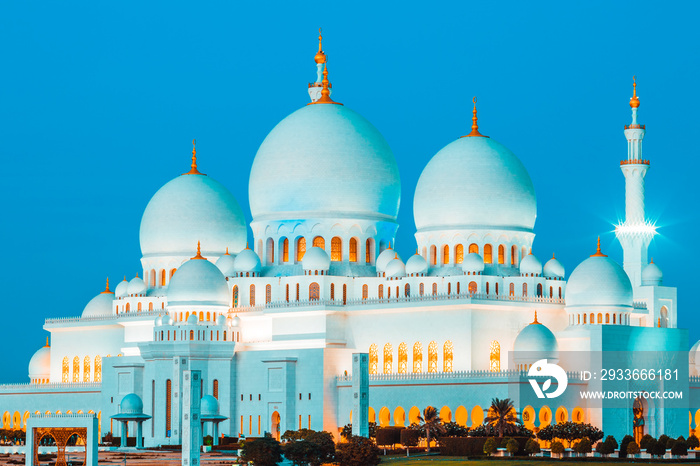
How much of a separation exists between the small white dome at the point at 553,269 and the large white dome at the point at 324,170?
30.9 ft

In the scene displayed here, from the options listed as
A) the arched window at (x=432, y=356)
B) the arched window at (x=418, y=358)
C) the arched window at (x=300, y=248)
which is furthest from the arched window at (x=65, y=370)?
the arched window at (x=432, y=356)

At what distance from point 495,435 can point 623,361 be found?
981cm

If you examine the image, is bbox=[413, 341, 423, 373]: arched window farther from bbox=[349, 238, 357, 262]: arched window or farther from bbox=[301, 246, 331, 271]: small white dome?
bbox=[349, 238, 357, 262]: arched window

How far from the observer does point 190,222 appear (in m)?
83.4

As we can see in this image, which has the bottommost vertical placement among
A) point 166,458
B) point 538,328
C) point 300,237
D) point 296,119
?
point 166,458

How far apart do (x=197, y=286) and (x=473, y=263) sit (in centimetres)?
1439

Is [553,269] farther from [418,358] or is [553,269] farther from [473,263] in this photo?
[418,358]

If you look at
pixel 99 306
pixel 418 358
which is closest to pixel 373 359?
pixel 418 358

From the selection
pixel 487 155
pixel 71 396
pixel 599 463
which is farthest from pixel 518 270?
pixel 71 396

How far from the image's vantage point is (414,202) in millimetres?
78250

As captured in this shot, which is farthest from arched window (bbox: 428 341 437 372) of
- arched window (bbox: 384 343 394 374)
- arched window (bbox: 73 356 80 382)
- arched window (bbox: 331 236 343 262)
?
arched window (bbox: 73 356 80 382)

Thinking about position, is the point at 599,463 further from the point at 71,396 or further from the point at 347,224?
the point at 71,396

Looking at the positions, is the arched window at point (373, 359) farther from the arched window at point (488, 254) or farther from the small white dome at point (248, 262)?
the small white dome at point (248, 262)

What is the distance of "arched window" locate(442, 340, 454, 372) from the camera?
7162 centimetres
